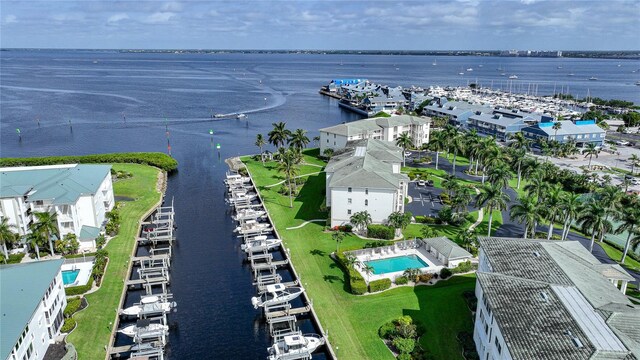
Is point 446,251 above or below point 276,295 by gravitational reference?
above

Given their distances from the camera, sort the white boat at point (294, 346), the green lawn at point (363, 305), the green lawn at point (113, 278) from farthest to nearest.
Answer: the green lawn at point (113, 278)
the white boat at point (294, 346)
the green lawn at point (363, 305)

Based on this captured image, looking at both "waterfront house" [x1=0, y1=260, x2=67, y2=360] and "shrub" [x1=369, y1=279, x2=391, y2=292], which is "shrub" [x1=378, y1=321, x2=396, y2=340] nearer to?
"shrub" [x1=369, y1=279, x2=391, y2=292]

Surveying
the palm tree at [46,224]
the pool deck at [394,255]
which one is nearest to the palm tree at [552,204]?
the pool deck at [394,255]

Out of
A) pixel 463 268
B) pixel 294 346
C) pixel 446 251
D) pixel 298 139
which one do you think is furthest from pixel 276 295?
pixel 298 139

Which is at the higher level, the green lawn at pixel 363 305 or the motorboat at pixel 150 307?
the green lawn at pixel 363 305

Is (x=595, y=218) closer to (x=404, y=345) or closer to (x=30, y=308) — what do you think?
(x=404, y=345)

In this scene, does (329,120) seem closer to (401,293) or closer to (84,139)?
(84,139)

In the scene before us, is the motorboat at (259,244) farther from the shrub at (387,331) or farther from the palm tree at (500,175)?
the palm tree at (500,175)

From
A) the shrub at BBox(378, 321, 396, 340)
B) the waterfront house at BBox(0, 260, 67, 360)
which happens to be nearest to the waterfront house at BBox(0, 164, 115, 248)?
the waterfront house at BBox(0, 260, 67, 360)
